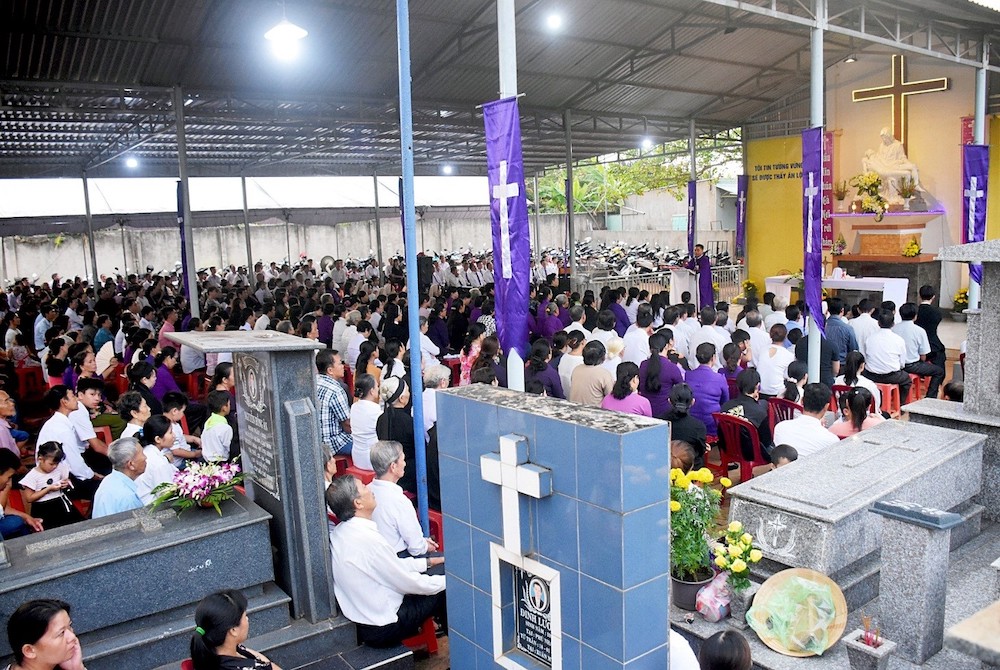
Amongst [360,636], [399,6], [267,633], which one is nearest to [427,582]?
[360,636]

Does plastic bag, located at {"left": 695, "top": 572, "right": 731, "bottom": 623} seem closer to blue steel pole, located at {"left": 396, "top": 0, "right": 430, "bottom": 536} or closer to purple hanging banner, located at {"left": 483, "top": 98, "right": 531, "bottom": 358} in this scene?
blue steel pole, located at {"left": 396, "top": 0, "right": 430, "bottom": 536}

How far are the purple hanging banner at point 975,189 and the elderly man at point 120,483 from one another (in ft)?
40.6

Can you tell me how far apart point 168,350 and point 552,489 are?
5.42m

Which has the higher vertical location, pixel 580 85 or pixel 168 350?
→ pixel 580 85

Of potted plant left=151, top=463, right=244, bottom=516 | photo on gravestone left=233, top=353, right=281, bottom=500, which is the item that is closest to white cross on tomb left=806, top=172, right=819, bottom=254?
photo on gravestone left=233, top=353, right=281, bottom=500

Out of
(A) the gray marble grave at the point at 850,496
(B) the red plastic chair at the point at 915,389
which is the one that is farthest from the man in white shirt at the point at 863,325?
(A) the gray marble grave at the point at 850,496

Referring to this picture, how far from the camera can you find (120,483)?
4215 mm

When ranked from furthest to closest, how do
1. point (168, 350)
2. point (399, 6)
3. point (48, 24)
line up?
point (48, 24) < point (168, 350) < point (399, 6)

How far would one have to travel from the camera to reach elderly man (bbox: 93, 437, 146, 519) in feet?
13.6

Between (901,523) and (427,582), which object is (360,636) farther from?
(901,523)

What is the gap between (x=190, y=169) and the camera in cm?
2105

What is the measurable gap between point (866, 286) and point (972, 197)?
2067 millimetres

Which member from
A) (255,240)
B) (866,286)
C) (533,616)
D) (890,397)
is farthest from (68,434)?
(255,240)

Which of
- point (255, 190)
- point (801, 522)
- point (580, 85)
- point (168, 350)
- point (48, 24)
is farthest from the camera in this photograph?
point (255, 190)
